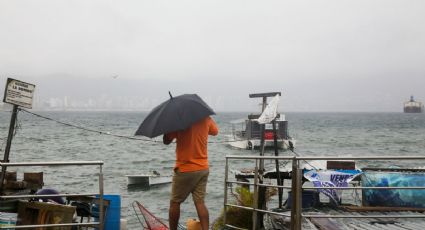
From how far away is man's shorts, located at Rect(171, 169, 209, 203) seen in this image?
6.06 meters

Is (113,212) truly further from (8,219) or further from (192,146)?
(192,146)

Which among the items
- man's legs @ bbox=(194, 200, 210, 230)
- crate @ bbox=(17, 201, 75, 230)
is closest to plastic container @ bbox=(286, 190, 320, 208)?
man's legs @ bbox=(194, 200, 210, 230)

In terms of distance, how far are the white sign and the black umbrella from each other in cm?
184

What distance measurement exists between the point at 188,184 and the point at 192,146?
1.76 ft

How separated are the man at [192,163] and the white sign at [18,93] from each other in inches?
88.3

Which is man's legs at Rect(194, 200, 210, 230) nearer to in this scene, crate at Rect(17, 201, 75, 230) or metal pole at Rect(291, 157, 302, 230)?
metal pole at Rect(291, 157, 302, 230)

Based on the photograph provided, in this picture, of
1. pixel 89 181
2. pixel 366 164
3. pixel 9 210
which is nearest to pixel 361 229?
pixel 9 210

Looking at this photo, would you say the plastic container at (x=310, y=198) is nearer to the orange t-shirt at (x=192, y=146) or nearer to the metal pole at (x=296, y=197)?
the metal pole at (x=296, y=197)

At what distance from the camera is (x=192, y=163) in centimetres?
603

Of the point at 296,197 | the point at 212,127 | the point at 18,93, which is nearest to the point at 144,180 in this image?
the point at 18,93

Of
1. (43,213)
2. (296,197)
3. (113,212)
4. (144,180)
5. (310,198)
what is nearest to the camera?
(296,197)

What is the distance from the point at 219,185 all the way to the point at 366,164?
14417 mm

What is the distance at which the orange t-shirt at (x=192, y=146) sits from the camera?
602 cm

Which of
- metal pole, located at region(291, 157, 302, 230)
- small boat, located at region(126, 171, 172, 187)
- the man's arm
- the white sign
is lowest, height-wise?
small boat, located at region(126, 171, 172, 187)
